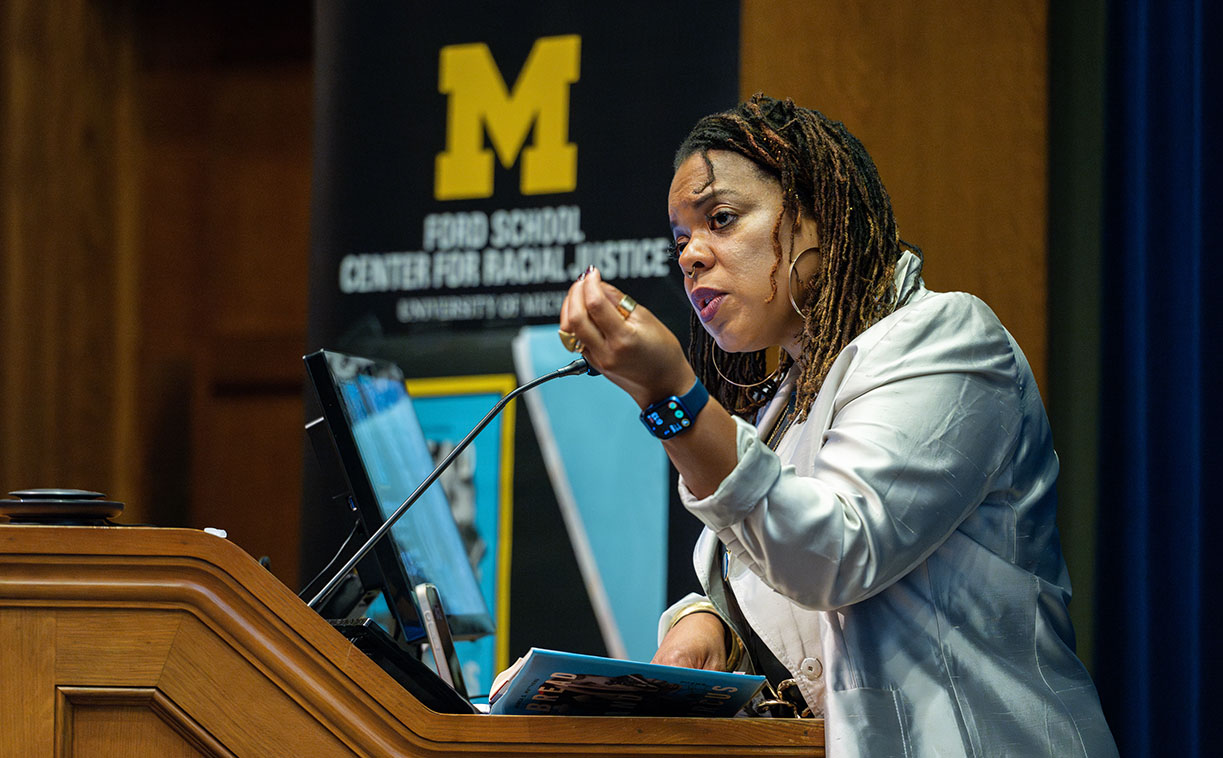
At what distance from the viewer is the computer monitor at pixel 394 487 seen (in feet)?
4.48

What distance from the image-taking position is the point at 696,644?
145 centimetres

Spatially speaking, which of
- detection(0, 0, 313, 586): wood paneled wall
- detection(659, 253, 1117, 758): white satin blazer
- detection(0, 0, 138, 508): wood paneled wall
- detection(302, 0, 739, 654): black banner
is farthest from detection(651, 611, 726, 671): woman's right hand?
detection(0, 0, 313, 586): wood paneled wall

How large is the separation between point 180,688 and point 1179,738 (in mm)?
1642

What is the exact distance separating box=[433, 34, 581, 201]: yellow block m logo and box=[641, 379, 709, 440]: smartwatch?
6.31ft

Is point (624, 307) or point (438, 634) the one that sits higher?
point (624, 307)

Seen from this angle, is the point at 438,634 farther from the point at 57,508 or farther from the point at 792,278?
the point at 792,278

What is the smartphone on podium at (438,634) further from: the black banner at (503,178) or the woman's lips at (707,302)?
the black banner at (503,178)

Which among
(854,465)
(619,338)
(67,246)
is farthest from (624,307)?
(67,246)

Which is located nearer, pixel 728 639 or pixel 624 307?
pixel 624 307

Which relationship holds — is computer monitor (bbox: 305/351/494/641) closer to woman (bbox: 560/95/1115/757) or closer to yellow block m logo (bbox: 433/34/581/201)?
woman (bbox: 560/95/1115/757)

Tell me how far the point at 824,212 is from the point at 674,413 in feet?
1.56

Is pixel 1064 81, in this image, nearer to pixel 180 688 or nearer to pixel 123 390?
pixel 180 688

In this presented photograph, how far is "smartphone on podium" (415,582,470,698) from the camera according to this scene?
133 centimetres

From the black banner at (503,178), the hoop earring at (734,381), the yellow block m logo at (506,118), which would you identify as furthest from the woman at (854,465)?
the yellow block m logo at (506,118)
